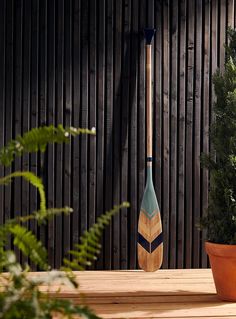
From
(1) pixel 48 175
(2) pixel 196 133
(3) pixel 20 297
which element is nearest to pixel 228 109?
(2) pixel 196 133

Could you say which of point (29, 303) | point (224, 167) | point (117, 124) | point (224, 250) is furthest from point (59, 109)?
point (29, 303)

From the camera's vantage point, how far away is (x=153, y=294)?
4027mm

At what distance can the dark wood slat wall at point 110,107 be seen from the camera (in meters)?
4.76

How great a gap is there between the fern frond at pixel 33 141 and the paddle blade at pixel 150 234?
160 inches

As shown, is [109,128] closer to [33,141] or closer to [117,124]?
[117,124]

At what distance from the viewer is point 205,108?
16.3ft

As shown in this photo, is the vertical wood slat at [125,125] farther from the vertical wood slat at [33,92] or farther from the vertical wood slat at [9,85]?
the vertical wood slat at [9,85]

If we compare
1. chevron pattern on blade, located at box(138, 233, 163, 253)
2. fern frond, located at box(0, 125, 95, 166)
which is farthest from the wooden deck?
fern frond, located at box(0, 125, 95, 166)

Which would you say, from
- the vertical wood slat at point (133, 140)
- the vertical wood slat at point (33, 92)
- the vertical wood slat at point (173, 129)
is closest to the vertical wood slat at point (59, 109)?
the vertical wood slat at point (33, 92)

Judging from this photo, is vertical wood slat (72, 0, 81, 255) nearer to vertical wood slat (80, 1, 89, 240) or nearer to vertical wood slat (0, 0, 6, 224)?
vertical wood slat (80, 1, 89, 240)

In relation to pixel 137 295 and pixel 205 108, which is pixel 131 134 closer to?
pixel 205 108

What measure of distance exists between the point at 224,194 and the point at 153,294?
70 centimetres

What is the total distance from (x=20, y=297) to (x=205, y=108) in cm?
450

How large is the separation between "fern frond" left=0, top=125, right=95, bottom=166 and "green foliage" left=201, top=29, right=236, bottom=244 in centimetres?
317
